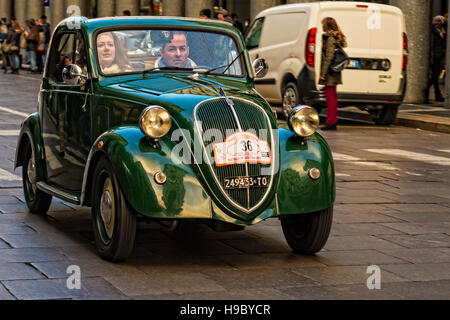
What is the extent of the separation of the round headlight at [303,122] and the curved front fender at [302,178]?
0.05m

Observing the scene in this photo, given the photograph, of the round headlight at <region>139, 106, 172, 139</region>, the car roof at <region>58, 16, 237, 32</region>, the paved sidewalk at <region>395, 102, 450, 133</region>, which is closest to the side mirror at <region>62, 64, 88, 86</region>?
the car roof at <region>58, 16, 237, 32</region>

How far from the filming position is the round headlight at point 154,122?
6367 millimetres

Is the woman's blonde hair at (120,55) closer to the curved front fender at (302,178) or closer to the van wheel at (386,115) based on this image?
the curved front fender at (302,178)

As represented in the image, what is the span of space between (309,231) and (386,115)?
11.5 metres

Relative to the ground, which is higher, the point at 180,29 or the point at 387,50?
the point at 180,29

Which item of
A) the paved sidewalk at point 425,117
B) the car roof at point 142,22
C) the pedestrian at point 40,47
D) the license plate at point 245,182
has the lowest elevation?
the pedestrian at point 40,47

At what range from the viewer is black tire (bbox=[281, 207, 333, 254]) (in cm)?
677

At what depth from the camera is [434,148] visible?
14414 mm

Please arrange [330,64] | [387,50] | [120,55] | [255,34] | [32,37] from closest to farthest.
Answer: [120,55] < [330,64] < [387,50] < [255,34] < [32,37]

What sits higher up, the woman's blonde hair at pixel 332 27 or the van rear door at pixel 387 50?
the woman's blonde hair at pixel 332 27

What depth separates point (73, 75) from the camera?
24.4 ft

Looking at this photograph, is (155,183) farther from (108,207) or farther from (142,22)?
(142,22)

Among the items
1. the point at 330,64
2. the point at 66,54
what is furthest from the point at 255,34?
the point at 66,54

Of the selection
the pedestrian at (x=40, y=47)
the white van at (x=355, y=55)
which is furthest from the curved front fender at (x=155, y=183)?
the pedestrian at (x=40, y=47)
